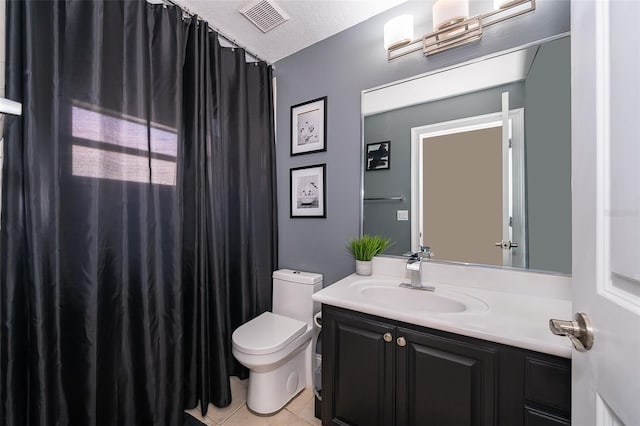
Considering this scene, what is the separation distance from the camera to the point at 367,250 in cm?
160

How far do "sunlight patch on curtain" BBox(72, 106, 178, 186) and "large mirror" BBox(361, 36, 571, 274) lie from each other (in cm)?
118

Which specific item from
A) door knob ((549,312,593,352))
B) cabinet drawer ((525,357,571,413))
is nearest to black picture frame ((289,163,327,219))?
cabinet drawer ((525,357,571,413))

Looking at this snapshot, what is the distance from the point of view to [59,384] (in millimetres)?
1098

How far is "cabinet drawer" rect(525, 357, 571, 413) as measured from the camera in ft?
2.65

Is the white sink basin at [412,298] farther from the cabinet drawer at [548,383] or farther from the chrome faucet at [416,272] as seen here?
the cabinet drawer at [548,383]

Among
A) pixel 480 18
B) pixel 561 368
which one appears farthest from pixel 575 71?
pixel 480 18

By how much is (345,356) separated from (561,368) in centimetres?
78

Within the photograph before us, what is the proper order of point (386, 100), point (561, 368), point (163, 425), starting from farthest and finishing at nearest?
point (386, 100) → point (163, 425) → point (561, 368)

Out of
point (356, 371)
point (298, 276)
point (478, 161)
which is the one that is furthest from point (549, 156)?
point (298, 276)

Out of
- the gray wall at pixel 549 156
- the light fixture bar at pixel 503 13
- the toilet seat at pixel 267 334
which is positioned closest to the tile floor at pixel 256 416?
the toilet seat at pixel 267 334

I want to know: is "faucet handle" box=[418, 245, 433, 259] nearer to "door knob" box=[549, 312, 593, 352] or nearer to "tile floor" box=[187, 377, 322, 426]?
"door knob" box=[549, 312, 593, 352]

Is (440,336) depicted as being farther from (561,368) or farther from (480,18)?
(480,18)

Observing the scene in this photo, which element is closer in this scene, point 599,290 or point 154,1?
point 599,290

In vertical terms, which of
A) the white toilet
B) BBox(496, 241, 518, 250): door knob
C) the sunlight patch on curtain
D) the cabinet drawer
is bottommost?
the white toilet
